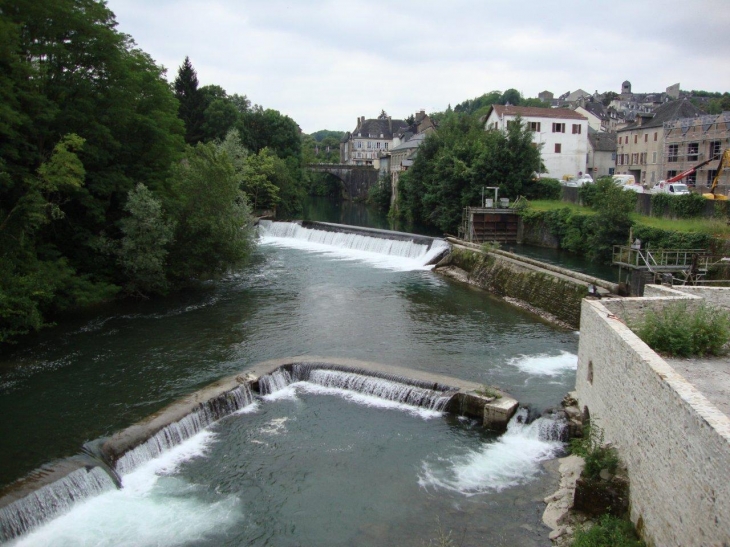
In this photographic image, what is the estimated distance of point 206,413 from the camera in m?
14.6

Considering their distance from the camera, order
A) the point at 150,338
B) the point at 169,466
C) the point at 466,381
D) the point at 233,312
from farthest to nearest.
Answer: the point at 233,312, the point at 150,338, the point at 466,381, the point at 169,466

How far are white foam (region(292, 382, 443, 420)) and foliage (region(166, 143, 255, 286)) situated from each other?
1164cm

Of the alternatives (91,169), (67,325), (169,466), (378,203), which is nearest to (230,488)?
(169,466)

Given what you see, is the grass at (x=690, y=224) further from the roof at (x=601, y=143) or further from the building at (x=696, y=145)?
the roof at (x=601, y=143)

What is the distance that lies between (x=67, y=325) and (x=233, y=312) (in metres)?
5.94

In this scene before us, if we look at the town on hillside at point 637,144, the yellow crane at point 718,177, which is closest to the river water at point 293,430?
the yellow crane at point 718,177

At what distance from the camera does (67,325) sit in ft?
71.0

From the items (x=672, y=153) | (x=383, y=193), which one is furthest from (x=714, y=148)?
(x=383, y=193)

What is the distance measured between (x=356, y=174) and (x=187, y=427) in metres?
75.9

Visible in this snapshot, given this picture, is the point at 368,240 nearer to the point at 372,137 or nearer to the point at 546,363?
the point at 546,363

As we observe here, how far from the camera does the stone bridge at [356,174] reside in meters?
86.9

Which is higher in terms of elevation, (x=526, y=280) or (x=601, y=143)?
(x=601, y=143)

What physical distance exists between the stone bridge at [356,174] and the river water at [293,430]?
63.9m

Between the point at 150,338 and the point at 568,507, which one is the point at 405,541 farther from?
the point at 150,338
